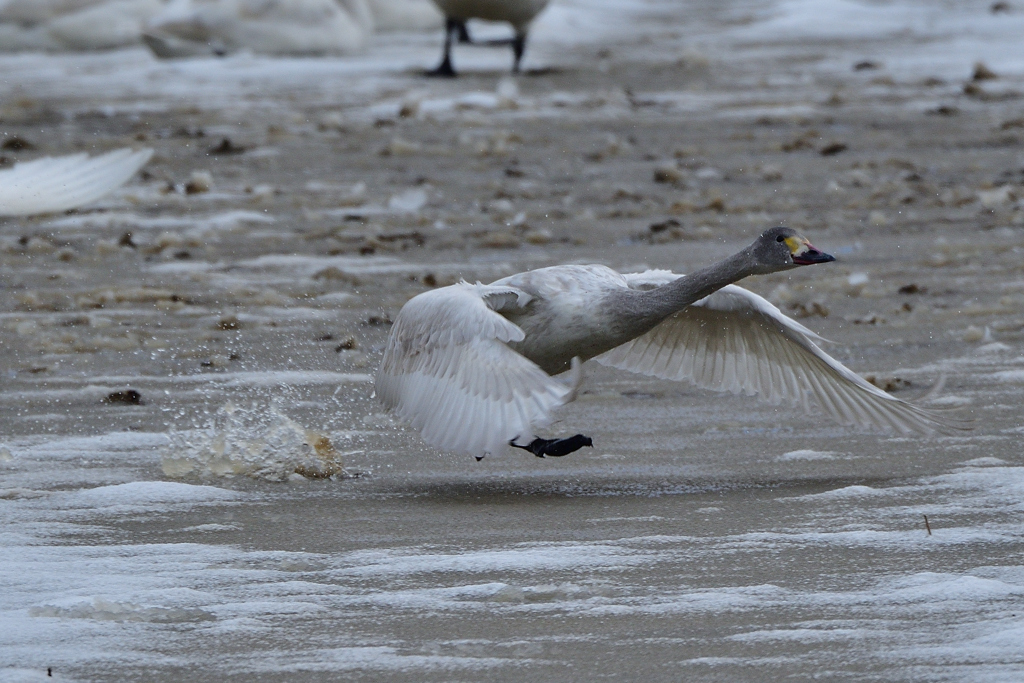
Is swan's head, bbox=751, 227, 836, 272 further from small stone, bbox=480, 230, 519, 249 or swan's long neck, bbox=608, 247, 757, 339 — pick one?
small stone, bbox=480, 230, 519, 249

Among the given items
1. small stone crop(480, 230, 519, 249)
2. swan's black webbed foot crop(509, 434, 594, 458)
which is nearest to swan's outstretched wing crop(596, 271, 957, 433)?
swan's black webbed foot crop(509, 434, 594, 458)

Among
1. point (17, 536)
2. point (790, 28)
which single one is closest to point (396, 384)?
point (17, 536)

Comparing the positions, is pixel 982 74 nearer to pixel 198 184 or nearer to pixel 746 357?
pixel 198 184

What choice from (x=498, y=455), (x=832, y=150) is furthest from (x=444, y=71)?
(x=498, y=455)

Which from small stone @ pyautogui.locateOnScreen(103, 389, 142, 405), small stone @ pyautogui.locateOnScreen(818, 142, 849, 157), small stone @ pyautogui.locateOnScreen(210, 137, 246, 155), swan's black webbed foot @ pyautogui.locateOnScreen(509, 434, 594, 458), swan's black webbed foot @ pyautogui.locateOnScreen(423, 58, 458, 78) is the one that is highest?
swan's black webbed foot @ pyautogui.locateOnScreen(423, 58, 458, 78)

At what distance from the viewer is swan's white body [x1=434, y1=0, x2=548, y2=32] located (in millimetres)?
15102

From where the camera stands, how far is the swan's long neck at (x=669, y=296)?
5.21 m

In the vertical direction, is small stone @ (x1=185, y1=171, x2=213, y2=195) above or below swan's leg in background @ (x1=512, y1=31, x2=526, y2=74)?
below

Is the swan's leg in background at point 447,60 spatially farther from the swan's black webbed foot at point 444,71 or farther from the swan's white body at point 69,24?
the swan's white body at point 69,24

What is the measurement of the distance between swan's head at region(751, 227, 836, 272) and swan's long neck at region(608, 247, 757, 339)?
3cm

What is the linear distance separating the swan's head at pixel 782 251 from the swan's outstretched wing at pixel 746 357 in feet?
1.22

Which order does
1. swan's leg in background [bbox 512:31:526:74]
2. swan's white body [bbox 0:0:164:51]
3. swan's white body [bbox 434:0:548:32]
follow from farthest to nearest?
swan's white body [bbox 0:0:164:51], swan's leg in background [bbox 512:31:526:74], swan's white body [bbox 434:0:548:32]

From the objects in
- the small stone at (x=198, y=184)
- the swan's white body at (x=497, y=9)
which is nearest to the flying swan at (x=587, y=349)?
the small stone at (x=198, y=184)

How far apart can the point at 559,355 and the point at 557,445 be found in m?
0.28
